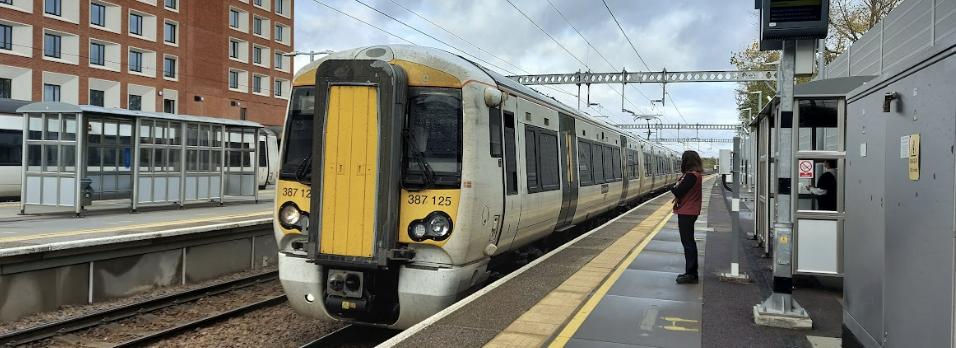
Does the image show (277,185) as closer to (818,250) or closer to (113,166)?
(818,250)

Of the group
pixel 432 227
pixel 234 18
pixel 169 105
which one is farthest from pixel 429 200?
pixel 234 18

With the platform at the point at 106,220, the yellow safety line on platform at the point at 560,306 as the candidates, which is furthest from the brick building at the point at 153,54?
the yellow safety line on platform at the point at 560,306

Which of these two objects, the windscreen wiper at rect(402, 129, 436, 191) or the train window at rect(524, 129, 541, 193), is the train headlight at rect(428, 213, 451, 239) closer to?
the windscreen wiper at rect(402, 129, 436, 191)

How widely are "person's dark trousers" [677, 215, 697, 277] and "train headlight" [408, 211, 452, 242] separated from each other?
10.1 ft

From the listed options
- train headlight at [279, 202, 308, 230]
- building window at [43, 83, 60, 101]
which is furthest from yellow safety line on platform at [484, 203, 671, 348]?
building window at [43, 83, 60, 101]

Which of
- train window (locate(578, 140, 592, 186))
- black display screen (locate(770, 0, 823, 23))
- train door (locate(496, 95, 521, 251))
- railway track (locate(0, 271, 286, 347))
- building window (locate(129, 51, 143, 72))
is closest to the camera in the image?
black display screen (locate(770, 0, 823, 23))

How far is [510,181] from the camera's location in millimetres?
Answer: 7531

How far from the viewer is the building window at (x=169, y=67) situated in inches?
1757

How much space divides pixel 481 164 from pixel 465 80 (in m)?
0.84

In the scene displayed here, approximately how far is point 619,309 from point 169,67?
4536 centimetres

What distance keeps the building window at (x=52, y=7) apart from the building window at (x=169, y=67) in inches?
291

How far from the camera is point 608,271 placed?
27.9 feet

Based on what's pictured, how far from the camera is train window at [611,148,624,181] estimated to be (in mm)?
16328

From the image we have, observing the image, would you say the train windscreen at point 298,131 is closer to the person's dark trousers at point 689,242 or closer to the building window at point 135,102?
the person's dark trousers at point 689,242
